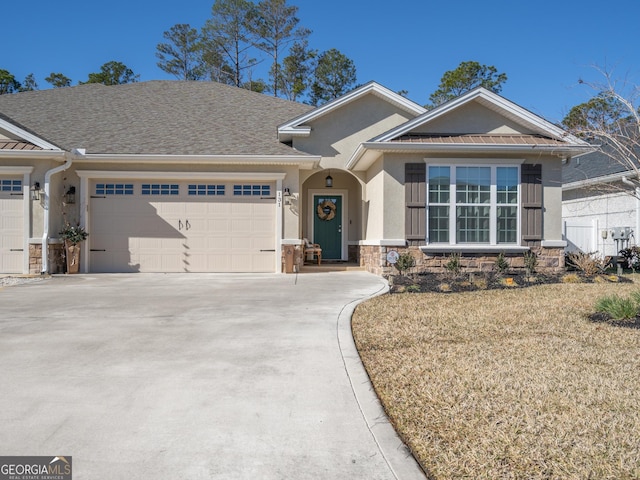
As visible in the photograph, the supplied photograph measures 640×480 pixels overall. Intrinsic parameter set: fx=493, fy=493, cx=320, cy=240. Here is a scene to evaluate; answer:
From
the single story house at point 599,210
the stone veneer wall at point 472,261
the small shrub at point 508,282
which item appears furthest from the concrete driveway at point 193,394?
the single story house at point 599,210

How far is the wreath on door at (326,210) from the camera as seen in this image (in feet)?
54.2

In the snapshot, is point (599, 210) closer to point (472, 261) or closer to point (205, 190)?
point (472, 261)

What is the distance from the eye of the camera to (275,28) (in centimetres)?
2977

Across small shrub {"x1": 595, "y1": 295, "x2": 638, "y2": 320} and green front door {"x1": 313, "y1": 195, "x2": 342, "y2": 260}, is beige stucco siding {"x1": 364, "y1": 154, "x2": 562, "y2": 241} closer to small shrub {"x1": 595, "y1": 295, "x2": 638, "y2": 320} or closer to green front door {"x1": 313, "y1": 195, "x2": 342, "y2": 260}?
green front door {"x1": 313, "y1": 195, "x2": 342, "y2": 260}

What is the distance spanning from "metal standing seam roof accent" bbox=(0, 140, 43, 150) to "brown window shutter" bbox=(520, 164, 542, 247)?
11693 mm

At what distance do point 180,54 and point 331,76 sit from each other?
9.90 m

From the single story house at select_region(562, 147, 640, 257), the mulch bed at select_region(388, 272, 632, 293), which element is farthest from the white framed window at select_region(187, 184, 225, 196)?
the single story house at select_region(562, 147, 640, 257)

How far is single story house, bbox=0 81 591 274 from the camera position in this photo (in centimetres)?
1163

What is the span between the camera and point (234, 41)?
30.1 meters

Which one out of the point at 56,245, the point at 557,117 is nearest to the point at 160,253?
the point at 56,245

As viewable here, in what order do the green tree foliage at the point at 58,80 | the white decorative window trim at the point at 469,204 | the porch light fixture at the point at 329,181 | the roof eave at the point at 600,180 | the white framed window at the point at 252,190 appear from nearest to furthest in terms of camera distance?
the white decorative window trim at the point at 469,204 < the white framed window at the point at 252,190 < the roof eave at the point at 600,180 < the porch light fixture at the point at 329,181 < the green tree foliage at the point at 58,80

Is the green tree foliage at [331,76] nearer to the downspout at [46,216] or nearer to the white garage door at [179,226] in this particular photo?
the white garage door at [179,226]

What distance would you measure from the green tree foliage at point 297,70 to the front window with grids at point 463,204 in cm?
2071

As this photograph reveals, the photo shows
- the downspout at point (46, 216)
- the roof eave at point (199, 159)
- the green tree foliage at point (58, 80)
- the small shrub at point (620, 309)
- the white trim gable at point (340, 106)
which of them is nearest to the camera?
the small shrub at point (620, 309)
